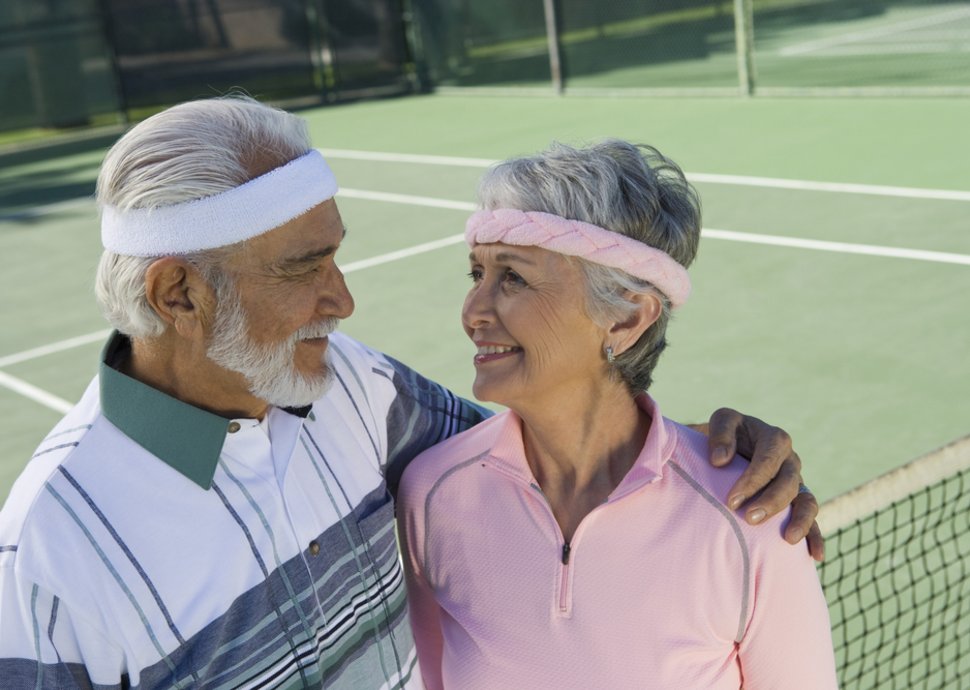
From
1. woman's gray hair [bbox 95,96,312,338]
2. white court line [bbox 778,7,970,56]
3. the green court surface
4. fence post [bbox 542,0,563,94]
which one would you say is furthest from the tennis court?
white court line [bbox 778,7,970,56]

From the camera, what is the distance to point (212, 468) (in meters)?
2.44

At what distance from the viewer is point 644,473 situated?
269 cm

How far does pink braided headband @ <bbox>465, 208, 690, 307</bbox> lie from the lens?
106 inches

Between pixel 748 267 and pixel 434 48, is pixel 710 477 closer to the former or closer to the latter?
pixel 748 267

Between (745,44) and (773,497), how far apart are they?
14652 mm

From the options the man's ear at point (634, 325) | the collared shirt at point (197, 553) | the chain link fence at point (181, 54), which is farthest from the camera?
the chain link fence at point (181, 54)

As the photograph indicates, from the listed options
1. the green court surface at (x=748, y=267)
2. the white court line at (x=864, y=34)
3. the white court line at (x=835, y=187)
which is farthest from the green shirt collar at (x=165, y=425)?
the white court line at (x=864, y=34)

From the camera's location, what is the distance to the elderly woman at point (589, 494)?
8.50 ft

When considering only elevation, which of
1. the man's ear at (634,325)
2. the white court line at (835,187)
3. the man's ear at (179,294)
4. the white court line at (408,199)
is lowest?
the white court line at (835,187)

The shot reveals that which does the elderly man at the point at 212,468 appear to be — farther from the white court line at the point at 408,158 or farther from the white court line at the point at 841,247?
the white court line at the point at 408,158

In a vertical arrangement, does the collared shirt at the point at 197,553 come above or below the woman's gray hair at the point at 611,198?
below

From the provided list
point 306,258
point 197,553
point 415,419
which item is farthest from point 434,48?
point 197,553

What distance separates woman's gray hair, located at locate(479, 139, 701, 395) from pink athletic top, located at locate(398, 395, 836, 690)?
292 mm

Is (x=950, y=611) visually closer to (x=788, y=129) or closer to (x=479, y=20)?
(x=788, y=129)
